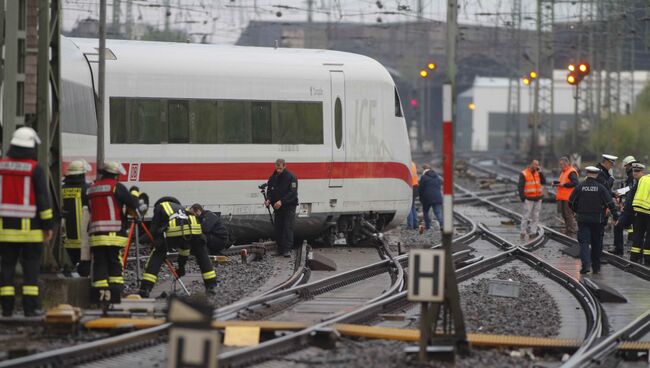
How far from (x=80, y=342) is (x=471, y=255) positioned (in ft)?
38.8

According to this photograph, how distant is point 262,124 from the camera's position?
2117 cm

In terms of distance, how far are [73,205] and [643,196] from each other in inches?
386

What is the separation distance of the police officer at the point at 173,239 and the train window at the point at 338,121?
6894 millimetres

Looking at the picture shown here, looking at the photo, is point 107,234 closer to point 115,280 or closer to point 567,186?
point 115,280

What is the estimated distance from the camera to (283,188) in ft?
66.0

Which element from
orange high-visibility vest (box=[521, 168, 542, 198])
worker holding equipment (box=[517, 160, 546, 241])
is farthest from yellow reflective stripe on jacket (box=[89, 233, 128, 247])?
orange high-visibility vest (box=[521, 168, 542, 198])

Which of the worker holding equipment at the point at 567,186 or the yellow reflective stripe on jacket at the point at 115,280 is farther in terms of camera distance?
the worker holding equipment at the point at 567,186

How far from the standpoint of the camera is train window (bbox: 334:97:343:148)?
2183cm

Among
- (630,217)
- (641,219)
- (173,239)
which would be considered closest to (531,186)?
(630,217)

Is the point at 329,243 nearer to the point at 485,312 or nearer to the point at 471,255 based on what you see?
the point at 471,255

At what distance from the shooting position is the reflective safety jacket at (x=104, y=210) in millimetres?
13359

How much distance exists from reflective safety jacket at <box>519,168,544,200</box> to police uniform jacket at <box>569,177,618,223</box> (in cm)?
722

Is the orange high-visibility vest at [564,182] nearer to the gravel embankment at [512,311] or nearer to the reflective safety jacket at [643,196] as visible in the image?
the reflective safety jacket at [643,196]

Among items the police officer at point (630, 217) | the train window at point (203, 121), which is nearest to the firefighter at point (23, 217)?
the train window at point (203, 121)
